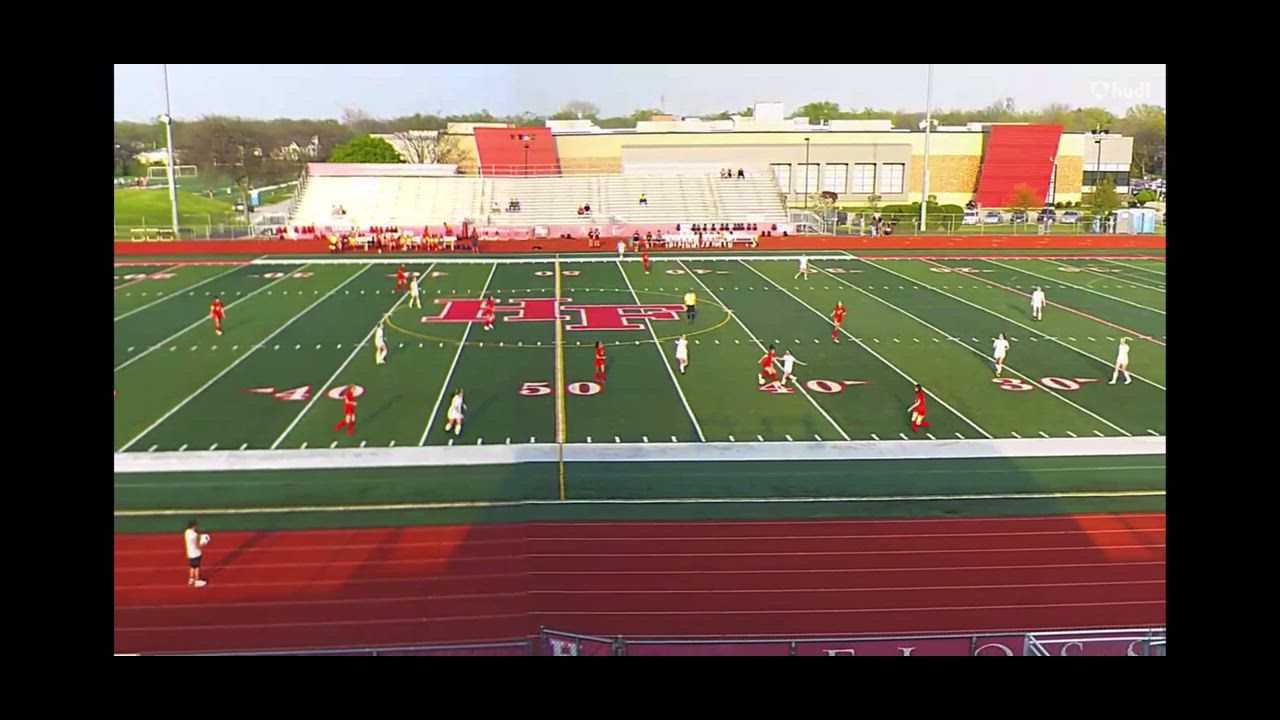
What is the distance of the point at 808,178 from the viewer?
224 ft

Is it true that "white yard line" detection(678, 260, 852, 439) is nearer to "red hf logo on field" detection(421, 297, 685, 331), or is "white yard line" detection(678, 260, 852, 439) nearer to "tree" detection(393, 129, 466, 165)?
"red hf logo on field" detection(421, 297, 685, 331)

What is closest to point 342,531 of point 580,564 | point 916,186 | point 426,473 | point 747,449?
point 426,473

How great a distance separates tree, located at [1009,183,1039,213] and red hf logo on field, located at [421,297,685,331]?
46.8 meters

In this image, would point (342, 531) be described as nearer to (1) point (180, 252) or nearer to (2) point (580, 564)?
(2) point (580, 564)

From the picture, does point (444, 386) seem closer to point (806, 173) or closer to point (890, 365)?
point (890, 365)

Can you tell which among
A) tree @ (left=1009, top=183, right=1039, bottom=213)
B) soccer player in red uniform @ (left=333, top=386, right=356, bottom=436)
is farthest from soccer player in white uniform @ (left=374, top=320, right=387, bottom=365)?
tree @ (left=1009, top=183, right=1039, bottom=213)

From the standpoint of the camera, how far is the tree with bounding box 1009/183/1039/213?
66.9 metres

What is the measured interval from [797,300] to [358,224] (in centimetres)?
3142

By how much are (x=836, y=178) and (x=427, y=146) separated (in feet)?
112

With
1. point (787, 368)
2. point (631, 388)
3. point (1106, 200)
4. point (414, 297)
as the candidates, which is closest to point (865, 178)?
point (1106, 200)

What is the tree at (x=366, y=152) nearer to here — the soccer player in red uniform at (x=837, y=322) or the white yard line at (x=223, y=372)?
the white yard line at (x=223, y=372)

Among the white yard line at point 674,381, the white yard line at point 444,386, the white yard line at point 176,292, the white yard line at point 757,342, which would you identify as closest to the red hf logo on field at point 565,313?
the white yard line at point 674,381

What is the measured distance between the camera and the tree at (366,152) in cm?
6992

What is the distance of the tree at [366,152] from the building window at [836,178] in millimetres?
32552
